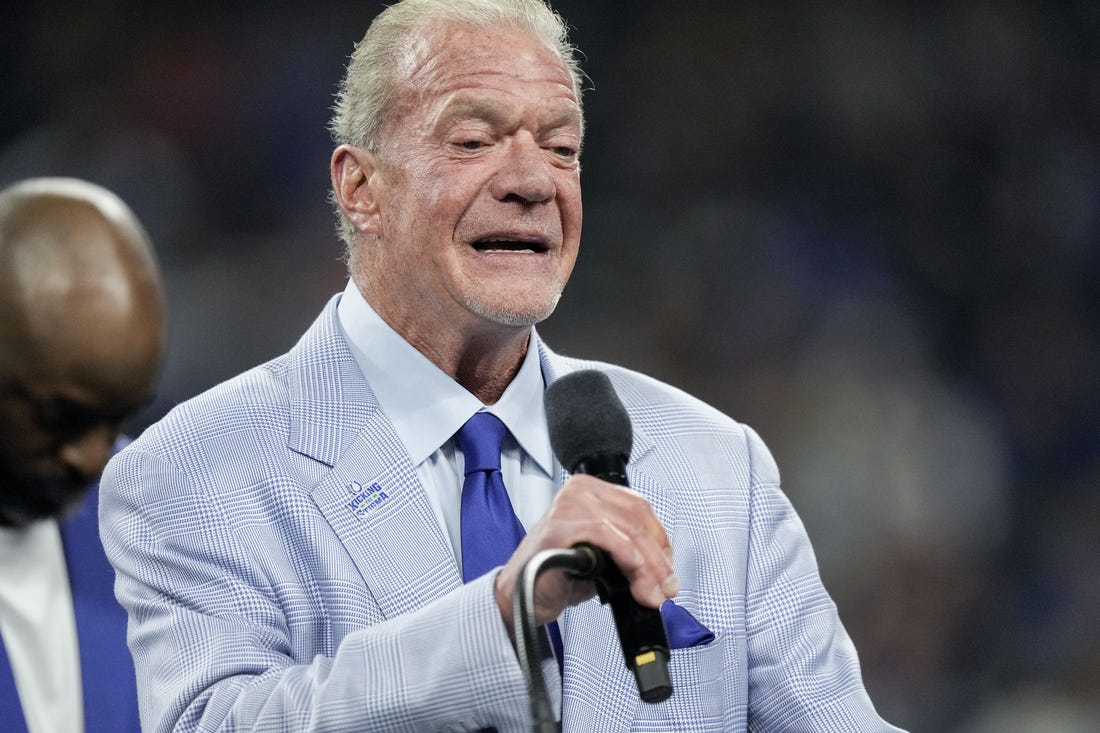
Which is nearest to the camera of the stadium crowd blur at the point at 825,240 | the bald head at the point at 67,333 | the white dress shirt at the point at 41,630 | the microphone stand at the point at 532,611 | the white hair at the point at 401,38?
the bald head at the point at 67,333

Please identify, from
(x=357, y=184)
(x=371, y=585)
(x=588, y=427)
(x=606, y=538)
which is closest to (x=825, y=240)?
(x=357, y=184)

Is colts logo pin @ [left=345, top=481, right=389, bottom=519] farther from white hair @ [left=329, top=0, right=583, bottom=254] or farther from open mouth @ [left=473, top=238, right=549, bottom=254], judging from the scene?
white hair @ [left=329, top=0, right=583, bottom=254]

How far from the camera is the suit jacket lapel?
1.43 metres

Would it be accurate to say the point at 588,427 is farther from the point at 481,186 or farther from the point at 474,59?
the point at 474,59

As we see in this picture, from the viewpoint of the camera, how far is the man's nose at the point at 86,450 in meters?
0.66

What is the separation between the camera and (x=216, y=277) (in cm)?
348

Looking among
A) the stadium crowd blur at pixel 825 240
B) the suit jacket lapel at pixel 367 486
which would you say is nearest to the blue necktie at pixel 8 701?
the suit jacket lapel at pixel 367 486

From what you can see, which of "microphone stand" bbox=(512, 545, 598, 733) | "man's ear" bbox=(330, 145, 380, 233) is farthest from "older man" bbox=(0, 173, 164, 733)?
"man's ear" bbox=(330, 145, 380, 233)

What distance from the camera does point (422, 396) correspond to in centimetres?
161

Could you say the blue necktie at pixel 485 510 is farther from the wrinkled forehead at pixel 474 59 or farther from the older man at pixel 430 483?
the wrinkled forehead at pixel 474 59

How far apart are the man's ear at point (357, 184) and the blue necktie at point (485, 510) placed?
0.33 meters

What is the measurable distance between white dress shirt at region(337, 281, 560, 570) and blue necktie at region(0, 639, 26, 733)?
2.48ft

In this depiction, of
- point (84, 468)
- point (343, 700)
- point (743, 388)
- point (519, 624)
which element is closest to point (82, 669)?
point (84, 468)

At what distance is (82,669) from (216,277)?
9.04 feet
